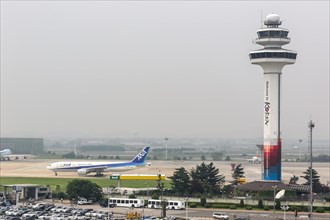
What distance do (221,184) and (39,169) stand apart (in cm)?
7766

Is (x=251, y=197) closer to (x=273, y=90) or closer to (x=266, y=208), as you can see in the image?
(x=266, y=208)

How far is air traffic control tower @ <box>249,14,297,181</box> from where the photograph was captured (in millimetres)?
113812

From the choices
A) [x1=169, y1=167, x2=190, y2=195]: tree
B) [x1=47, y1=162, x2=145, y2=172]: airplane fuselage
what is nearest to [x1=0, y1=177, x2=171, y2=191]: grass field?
[x1=47, y1=162, x2=145, y2=172]: airplane fuselage

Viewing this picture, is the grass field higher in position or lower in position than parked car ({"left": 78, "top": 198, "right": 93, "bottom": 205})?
higher

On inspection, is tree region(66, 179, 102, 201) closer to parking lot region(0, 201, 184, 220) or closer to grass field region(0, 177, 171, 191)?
parking lot region(0, 201, 184, 220)

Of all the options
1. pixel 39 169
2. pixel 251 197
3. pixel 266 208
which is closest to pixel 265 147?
pixel 251 197

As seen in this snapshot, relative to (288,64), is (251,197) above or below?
below

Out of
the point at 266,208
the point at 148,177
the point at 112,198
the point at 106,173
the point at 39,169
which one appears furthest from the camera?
the point at 39,169

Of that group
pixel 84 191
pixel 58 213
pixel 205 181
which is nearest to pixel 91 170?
pixel 205 181

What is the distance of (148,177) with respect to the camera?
14125cm

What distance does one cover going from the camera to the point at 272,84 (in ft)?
374

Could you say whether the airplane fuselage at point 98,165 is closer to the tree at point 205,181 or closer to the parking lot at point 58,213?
the tree at point 205,181

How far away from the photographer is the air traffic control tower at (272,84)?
114 metres

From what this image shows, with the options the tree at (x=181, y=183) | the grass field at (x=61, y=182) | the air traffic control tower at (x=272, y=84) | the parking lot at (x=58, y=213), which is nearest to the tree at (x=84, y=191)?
the parking lot at (x=58, y=213)
